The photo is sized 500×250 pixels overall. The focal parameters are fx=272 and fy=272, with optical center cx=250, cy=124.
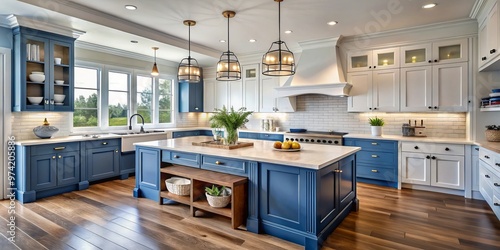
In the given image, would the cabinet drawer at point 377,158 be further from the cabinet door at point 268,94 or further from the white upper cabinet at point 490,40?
the cabinet door at point 268,94

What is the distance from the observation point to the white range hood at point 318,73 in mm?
5164

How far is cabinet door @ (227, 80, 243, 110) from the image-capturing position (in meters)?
6.88

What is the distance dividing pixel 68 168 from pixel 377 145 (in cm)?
520

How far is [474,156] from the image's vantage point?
3979 mm

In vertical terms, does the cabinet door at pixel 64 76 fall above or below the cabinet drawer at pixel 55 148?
above

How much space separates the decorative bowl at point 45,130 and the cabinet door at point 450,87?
247 inches

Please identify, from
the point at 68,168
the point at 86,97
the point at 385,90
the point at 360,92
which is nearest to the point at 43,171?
the point at 68,168

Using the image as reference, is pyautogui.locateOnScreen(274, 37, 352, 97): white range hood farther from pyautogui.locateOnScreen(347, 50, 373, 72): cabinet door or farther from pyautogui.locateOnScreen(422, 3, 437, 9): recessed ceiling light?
pyautogui.locateOnScreen(422, 3, 437, 9): recessed ceiling light

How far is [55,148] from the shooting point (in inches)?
167

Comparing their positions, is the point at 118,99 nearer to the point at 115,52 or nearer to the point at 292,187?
the point at 115,52

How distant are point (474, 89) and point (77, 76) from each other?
6.86 meters

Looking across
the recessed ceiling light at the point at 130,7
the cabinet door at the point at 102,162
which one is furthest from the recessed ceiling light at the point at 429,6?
the cabinet door at the point at 102,162

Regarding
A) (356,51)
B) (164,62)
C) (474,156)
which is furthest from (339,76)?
(164,62)

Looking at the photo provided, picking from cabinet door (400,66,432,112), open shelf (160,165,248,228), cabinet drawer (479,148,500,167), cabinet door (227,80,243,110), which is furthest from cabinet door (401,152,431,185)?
cabinet door (227,80,243,110)
